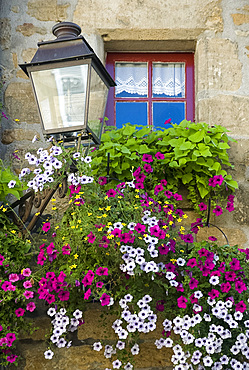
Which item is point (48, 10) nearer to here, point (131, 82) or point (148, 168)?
point (131, 82)

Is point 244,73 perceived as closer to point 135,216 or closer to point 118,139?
point 118,139

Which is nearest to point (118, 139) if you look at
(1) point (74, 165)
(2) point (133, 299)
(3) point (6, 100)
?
(1) point (74, 165)

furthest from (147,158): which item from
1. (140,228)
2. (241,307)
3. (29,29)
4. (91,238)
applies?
(29,29)

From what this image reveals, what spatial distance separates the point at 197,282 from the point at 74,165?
86 centimetres

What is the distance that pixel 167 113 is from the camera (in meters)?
4.08

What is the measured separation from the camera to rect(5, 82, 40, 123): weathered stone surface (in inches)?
154

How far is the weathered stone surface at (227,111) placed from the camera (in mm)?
3889

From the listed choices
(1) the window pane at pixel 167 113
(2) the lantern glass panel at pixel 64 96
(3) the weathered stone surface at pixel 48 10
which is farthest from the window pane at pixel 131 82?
(2) the lantern glass panel at pixel 64 96

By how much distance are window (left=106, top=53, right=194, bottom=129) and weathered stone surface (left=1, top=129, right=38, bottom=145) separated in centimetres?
55

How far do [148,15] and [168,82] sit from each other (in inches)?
18.1

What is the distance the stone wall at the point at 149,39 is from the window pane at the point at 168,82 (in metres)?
0.13

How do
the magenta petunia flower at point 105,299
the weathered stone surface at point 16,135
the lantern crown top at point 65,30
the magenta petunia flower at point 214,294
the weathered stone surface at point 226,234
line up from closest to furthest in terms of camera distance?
1. the magenta petunia flower at point 105,299
2. the magenta petunia flower at point 214,294
3. the lantern crown top at point 65,30
4. the weathered stone surface at point 226,234
5. the weathered stone surface at point 16,135

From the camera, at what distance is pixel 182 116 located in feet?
13.4

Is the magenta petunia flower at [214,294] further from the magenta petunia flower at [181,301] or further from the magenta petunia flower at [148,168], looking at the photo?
the magenta petunia flower at [148,168]
